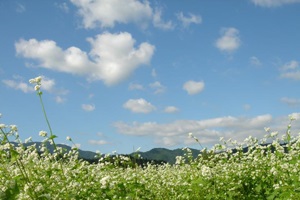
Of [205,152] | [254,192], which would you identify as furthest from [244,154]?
[254,192]

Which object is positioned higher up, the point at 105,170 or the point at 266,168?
the point at 105,170

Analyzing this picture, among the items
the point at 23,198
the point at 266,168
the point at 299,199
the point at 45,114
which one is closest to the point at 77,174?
the point at 45,114

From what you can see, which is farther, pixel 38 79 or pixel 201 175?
pixel 201 175

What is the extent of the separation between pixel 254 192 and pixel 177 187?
8.07 feet

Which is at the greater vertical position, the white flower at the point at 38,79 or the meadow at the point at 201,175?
the white flower at the point at 38,79

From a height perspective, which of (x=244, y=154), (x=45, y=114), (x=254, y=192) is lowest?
(x=254, y=192)

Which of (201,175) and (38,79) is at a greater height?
(38,79)

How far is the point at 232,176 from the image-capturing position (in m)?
13.4

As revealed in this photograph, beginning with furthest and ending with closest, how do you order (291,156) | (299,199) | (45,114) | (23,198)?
(291,156) → (299,199) → (45,114) → (23,198)

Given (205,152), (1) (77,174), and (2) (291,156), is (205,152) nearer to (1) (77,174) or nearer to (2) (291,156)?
(2) (291,156)

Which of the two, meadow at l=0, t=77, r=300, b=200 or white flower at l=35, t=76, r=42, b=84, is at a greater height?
white flower at l=35, t=76, r=42, b=84

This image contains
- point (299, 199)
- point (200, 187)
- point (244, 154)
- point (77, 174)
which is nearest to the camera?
point (299, 199)

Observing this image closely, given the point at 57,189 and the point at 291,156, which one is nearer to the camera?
the point at 57,189

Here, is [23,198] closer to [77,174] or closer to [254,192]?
[77,174]
